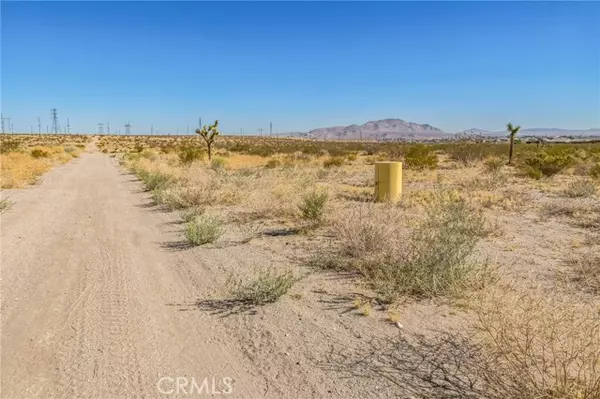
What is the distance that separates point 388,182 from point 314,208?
12.9ft

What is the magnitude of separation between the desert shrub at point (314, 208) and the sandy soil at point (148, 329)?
230cm

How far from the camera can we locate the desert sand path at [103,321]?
3850 millimetres

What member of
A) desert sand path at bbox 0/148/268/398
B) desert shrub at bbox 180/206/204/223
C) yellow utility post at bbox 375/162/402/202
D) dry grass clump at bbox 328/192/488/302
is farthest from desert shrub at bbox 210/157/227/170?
dry grass clump at bbox 328/192/488/302

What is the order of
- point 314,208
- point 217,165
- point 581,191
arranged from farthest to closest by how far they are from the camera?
point 217,165
point 581,191
point 314,208

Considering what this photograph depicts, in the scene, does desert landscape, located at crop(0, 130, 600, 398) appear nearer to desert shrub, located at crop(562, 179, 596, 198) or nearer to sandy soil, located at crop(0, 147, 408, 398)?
sandy soil, located at crop(0, 147, 408, 398)

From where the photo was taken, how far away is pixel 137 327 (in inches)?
190

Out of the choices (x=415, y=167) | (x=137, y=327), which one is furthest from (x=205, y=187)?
(x=415, y=167)

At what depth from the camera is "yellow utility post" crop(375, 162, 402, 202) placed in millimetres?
13203

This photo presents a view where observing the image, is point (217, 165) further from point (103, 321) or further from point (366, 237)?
point (103, 321)

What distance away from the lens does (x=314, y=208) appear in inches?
401

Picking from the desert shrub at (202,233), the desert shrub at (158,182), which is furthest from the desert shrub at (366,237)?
the desert shrub at (158,182)

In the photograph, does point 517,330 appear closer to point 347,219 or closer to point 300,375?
point 300,375

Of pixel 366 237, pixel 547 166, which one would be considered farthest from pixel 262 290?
pixel 547 166

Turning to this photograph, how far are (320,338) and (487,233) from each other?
594 cm
